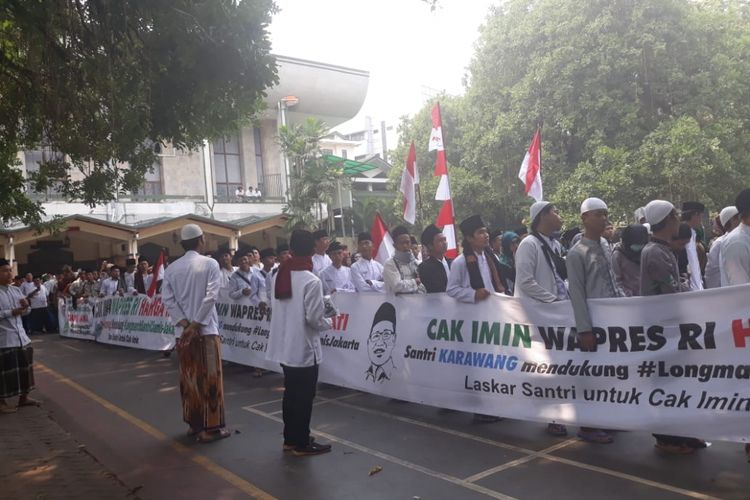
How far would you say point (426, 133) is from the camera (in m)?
28.5

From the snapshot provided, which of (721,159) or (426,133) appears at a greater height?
(426,133)

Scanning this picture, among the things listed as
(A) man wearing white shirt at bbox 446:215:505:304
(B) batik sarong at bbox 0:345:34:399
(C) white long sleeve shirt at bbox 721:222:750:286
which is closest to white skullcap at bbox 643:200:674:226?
(C) white long sleeve shirt at bbox 721:222:750:286

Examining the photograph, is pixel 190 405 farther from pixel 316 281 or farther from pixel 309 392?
pixel 316 281

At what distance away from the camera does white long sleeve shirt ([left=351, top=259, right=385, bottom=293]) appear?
8695 millimetres

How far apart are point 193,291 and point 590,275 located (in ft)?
11.8

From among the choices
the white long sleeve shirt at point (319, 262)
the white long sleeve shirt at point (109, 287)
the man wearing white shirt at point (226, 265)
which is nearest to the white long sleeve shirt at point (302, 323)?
the white long sleeve shirt at point (319, 262)

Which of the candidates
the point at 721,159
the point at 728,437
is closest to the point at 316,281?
the point at 728,437

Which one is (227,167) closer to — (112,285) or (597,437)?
(112,285)

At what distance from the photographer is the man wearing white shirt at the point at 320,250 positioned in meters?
9.20

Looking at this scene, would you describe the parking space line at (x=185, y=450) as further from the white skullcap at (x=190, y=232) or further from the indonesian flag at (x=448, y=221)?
the indonesian flag at (x=448, y=221)

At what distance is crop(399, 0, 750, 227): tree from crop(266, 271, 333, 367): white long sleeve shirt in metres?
14.7

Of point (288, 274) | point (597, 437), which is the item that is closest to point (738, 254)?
point (597, 437)

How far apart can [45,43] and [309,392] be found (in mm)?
4475

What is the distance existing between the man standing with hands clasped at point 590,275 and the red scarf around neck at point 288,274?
2202 mm
